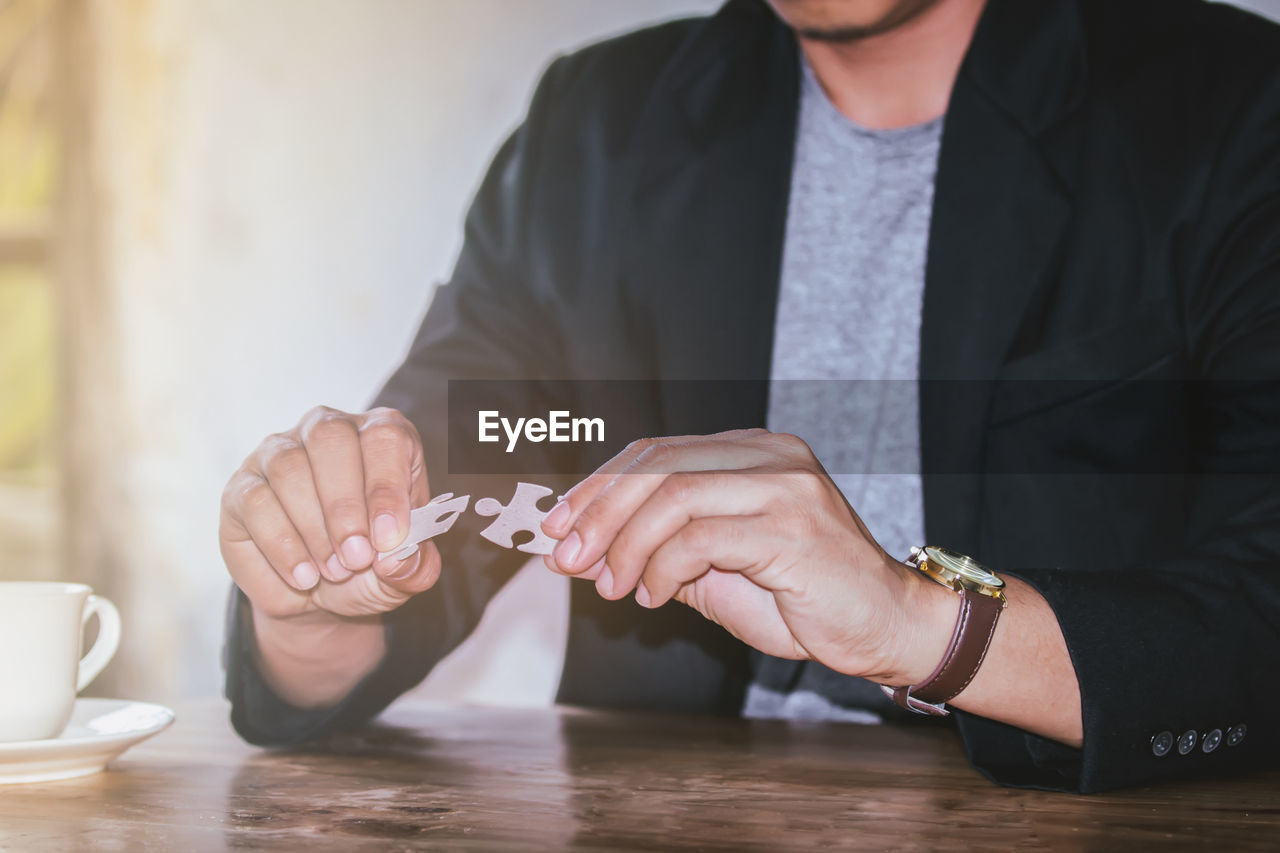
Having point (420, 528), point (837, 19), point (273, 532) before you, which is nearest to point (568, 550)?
point (420, 528)

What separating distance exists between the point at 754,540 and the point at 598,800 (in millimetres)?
179

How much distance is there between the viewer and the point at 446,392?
1.13 metres

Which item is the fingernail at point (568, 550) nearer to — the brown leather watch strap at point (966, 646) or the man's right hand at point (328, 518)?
the man's right hand at point (328, 518)

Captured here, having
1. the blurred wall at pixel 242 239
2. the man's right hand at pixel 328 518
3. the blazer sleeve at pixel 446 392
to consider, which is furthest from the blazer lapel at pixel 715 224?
the blurred wall at pixel 242 239

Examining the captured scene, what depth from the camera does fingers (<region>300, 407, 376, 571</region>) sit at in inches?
27.0

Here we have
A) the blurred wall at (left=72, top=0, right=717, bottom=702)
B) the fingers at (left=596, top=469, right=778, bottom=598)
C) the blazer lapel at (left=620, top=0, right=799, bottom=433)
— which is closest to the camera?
the fingers at (left=596, top=469, right=778, bottom=598)

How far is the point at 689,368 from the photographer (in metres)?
1.11

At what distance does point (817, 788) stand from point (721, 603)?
0.46 ft

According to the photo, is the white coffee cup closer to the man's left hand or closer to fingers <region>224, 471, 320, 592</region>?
fingers <region>224, 471, 320, 592</region>

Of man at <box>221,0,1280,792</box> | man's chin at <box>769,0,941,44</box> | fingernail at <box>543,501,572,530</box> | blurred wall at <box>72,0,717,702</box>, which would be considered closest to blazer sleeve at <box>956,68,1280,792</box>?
man at <box>221,0,1280,792</box>

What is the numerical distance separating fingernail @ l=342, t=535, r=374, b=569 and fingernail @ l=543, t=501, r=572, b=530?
0.14 meters

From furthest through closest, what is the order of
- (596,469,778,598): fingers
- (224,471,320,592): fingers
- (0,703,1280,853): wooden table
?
1. (224,471,320,592): fingers
2. (596,469,778,598): fingers
3. (0,703,1280,853): wooden table

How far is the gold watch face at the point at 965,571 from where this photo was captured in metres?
0.67

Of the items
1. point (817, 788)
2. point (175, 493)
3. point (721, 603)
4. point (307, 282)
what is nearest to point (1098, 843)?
point (817, 788)
